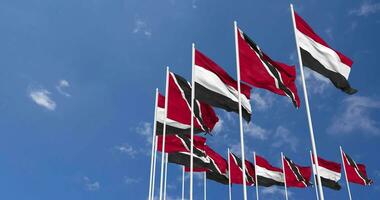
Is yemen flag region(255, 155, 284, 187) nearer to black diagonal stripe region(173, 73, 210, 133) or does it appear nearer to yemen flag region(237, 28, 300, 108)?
black diagonal stripe region(173, 73, 210, 133)

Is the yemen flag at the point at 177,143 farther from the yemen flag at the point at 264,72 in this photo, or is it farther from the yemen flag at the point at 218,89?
the yemen flag at the point at 264,72

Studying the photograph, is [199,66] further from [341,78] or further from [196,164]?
[196,164]

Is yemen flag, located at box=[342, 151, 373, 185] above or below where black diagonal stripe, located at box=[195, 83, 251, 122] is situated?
above

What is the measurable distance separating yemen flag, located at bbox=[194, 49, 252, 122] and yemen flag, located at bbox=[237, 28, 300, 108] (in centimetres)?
149

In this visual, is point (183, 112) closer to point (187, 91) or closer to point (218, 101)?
point (187, 91)

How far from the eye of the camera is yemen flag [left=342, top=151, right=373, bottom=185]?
1361 inches

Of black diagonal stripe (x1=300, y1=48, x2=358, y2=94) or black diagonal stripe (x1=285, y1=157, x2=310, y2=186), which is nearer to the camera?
black diagonal stripe (x1=300, y1=48, x2=358, y2=94)

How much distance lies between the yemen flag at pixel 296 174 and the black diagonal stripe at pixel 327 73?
1940cm

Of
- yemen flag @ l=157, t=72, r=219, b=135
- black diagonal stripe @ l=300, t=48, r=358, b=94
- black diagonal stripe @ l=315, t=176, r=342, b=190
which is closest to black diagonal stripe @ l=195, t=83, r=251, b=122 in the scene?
yemen flag @ l=157, t=72, r=219, b=135

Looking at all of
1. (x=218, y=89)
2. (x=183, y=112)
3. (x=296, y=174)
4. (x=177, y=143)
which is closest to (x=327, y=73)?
(x=218, y=89)

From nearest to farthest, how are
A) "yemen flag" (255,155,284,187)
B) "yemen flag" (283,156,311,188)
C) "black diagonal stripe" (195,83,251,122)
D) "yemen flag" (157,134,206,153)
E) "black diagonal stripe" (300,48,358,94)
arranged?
"black diagonal stripe" (300,48,358,94) → "black diagonal stripe" (195,83,251,122) → "yemen flag" (157,134,206,153) → "yemen flag" (255,155,284,187) → "yemen flag" (283,156,311,188)

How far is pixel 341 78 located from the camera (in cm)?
1477

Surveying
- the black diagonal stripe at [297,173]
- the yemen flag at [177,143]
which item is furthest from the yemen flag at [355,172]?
the yemen flag at [177,143]

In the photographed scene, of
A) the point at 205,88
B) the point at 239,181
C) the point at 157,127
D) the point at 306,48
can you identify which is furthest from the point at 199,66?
the point at 239,181
